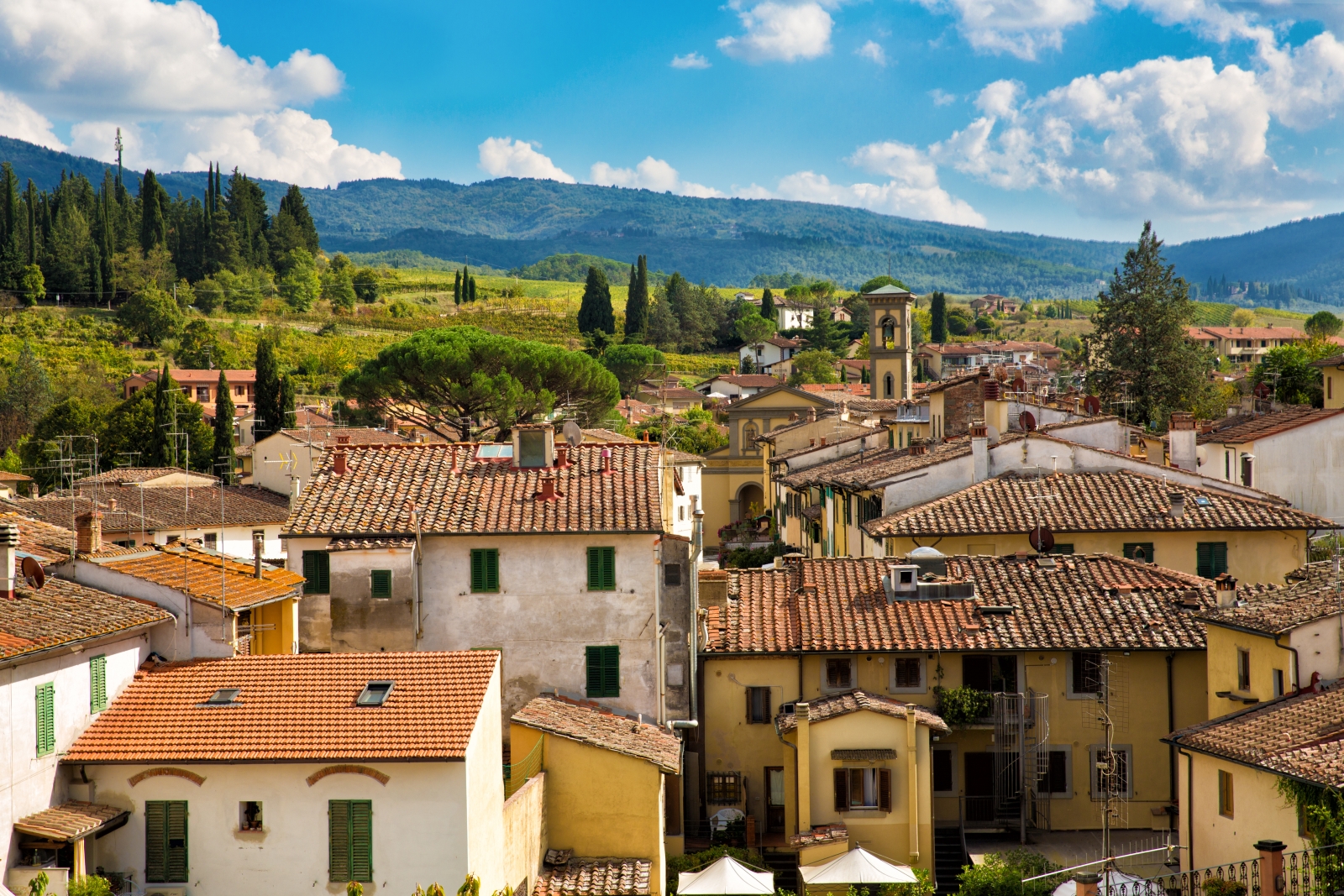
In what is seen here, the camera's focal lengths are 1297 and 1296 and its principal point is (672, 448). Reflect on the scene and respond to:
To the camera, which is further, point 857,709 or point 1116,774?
point 1116,774

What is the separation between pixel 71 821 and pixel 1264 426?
35223 mm

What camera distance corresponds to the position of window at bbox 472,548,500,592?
23750 mm

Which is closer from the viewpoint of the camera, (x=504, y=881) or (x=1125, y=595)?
(x=504, y=881)

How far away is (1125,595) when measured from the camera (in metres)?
26.0

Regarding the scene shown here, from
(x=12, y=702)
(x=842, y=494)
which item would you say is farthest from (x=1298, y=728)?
(x=842, y=494)

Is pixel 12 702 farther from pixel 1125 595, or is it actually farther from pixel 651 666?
pixel 1125 595

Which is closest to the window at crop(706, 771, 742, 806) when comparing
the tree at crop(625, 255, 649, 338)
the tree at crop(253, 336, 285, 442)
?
the tree at crop(253, 336, 285, 442)

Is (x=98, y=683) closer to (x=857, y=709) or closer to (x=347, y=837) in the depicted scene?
(x=347, y=837)

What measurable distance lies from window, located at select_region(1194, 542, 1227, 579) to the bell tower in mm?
51047

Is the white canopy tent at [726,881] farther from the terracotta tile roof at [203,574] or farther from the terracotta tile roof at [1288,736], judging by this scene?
the terracotta tile roof at [203,574]

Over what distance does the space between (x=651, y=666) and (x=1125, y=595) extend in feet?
32.4

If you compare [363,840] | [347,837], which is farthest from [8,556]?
[363,840]

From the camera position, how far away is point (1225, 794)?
19297mm

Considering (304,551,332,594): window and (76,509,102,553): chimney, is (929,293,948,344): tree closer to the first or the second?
(304,551,332,594): window
